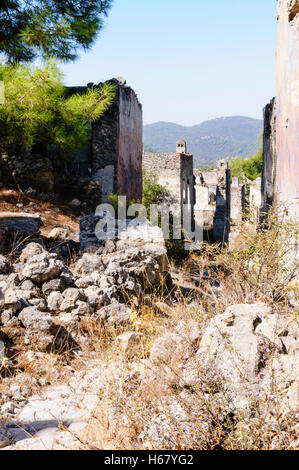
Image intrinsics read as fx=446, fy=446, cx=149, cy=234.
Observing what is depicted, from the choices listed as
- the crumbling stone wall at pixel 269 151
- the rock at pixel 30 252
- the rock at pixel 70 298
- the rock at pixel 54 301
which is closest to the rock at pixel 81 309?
the rock at pixel 70 298

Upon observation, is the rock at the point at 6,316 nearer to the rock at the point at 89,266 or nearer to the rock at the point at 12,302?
the rock at the point at 12,302

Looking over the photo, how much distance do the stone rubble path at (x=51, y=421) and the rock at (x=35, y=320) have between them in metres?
0.75

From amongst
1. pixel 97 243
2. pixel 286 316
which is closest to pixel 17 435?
pixel 286 316

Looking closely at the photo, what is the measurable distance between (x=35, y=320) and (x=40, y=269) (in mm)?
823

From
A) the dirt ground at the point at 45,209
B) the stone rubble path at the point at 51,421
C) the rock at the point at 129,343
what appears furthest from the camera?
the dirt ground at the point at 45,209

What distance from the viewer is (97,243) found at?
6.34m

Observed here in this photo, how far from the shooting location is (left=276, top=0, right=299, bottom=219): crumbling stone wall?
3.95 meters

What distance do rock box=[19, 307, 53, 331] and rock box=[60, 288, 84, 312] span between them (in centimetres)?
34

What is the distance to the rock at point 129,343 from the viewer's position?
139 inches

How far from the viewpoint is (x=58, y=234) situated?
693 centimetres

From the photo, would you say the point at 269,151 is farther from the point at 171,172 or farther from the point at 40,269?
the point at 171,172
